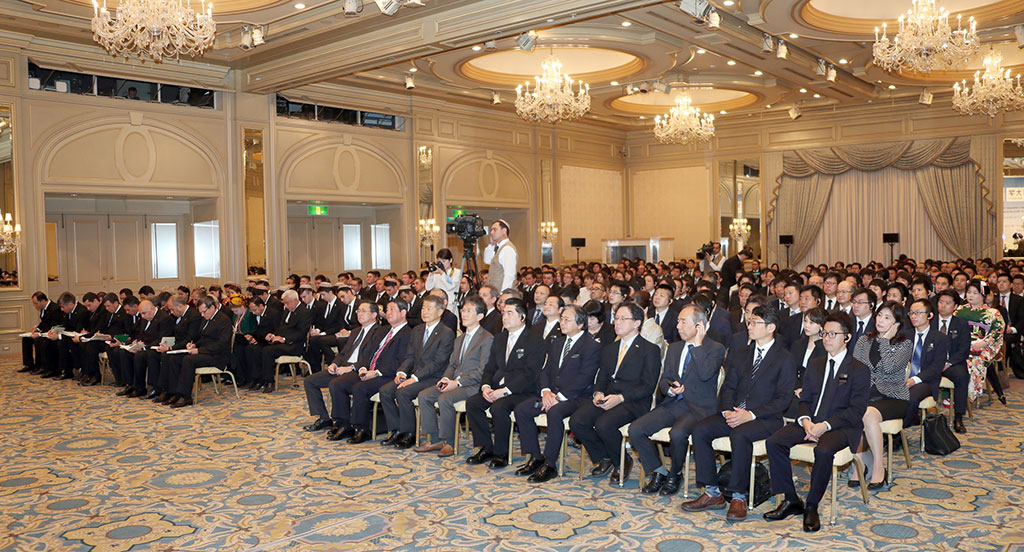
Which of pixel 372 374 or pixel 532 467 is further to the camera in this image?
pixel 372 374

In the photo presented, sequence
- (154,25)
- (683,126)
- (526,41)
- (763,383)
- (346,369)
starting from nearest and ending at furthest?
1. (763,383)
2. (346,369)
3. (154,25)
4. (526,41)
5. (683,126)

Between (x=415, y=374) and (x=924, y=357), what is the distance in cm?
385

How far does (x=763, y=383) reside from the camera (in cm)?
472

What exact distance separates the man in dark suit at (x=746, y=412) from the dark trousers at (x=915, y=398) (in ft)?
3.48

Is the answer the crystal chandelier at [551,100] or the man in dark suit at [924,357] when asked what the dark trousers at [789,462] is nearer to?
the man in dark suit at [924,357]

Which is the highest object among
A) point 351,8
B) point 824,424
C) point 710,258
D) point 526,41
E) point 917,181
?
point 351,8

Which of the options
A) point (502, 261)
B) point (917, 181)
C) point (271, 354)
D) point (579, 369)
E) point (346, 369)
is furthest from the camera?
point (917, 181)

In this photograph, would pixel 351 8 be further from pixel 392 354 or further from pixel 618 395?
pixel 618 395

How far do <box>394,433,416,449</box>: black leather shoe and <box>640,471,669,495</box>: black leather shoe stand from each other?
2.05 metres

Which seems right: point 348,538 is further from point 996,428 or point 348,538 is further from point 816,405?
point 996,428

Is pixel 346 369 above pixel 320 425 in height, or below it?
above

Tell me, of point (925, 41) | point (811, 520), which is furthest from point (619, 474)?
point (925, 41)

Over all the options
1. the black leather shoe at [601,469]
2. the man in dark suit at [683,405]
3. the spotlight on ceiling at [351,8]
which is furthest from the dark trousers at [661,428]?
the spotlight on ceiling at [351,8]

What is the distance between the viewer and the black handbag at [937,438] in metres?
5.62
